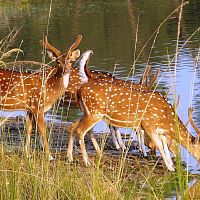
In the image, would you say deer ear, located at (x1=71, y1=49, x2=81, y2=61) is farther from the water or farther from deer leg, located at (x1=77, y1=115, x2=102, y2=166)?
the water

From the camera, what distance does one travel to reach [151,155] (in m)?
8.88

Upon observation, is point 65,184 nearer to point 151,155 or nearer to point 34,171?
point 34,171

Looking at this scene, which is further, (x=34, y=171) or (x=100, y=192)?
(x=34, y=171)

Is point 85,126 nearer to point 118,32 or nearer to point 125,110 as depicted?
point 125,110

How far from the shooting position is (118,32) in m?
26.9

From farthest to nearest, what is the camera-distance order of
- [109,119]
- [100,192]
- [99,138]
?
[99,138]
[109,119]
[100,192]

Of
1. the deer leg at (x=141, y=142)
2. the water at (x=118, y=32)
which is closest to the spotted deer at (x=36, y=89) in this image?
the deer leg at (x=141, y=142)

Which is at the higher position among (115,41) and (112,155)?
(112,155)

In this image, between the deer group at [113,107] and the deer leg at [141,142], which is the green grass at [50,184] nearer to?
the deer group at [113,107]

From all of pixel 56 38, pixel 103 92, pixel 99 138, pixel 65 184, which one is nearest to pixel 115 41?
pixel 56 38

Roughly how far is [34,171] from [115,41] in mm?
18728

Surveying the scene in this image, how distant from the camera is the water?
52.6 ft

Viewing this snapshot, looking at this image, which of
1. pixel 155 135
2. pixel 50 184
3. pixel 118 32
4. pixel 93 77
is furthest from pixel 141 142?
pixel 118 32

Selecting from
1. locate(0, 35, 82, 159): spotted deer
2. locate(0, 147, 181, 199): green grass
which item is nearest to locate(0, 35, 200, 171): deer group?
locate(0, 35, 82, 159): spotted deer
